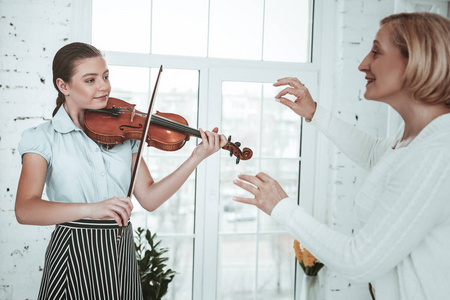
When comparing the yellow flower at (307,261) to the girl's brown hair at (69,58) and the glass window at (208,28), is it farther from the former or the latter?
the girl's brown hair at (69,58)

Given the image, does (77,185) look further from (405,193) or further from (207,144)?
(405,193)

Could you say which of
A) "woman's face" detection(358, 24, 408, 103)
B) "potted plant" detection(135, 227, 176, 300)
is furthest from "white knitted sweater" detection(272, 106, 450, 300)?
"potted plant" detection(135, 227, 176, 300)

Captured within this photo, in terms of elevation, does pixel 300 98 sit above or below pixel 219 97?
below

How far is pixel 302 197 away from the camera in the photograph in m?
3.03

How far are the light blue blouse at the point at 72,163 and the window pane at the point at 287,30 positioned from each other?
1847 mm

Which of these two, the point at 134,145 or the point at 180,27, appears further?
the point at 180,27

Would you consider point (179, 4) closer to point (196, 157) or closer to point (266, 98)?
point (266, 98)

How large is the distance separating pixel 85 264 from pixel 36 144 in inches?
17.3

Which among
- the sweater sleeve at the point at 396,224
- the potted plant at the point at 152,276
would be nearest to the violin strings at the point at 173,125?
the sweater sleeve at the point at 396,224

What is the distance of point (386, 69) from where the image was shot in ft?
3.94

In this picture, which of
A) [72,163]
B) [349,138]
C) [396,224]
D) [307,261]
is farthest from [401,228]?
[307,261]

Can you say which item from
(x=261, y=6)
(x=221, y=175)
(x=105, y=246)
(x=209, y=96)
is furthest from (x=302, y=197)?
(x=105, y=246)

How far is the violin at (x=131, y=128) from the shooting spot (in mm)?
1463

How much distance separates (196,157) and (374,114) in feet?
6.14
